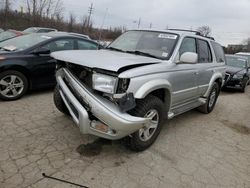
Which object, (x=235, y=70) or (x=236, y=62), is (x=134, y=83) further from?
(x=236, y=62)

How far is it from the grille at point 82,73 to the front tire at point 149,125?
2.43 ft

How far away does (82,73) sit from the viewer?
3408 millimetres

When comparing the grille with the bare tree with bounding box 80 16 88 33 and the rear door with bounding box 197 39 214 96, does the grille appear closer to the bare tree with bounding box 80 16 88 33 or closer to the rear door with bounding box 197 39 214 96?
the rear door with bounding box 197 39 214 96

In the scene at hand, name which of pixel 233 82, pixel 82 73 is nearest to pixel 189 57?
pixel 82 73

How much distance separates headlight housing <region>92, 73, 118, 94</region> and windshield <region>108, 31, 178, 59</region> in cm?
130

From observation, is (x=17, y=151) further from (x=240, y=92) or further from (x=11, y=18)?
(x=11, y=18)

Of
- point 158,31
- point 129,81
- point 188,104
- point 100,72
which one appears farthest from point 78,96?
point 188,104

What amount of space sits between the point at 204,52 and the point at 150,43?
1.68 m

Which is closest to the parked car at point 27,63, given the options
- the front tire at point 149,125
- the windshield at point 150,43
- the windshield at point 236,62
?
the windshield at point 150,43

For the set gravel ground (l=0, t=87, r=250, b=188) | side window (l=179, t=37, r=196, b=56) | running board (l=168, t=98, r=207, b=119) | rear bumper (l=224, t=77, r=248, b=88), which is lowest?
gravel ground (l=0, t=87, r=250, b=188)

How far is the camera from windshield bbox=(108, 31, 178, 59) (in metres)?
3.99

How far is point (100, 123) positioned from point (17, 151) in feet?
4.26

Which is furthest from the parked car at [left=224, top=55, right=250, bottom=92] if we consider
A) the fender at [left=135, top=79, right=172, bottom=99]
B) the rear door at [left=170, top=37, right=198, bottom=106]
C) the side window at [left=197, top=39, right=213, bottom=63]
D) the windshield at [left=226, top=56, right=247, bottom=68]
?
the fender at [left=135, top=79, right=172, bottom=99]

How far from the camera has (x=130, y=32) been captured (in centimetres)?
484
